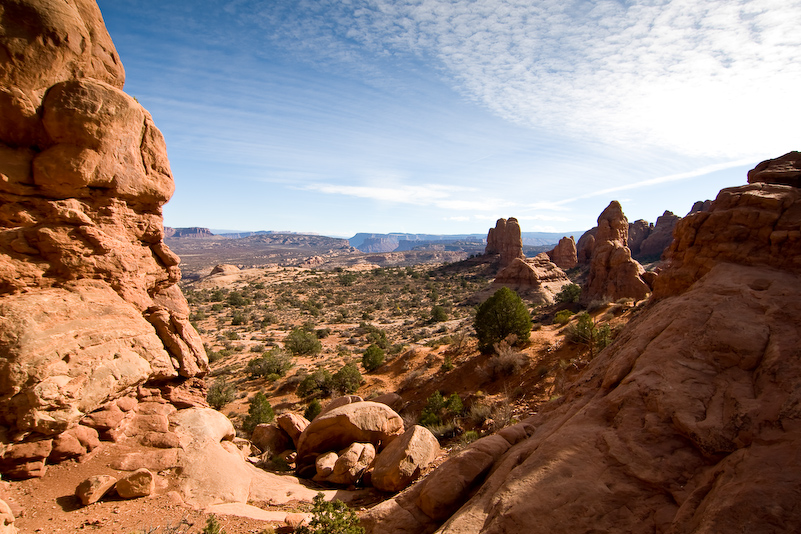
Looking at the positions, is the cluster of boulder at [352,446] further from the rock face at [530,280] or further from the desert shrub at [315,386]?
the rock face at [530,280]

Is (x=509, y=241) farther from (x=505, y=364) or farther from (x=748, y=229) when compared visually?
(x=748, y=229)

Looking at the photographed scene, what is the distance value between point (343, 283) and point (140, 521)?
6536 cm

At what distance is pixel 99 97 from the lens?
8.13m

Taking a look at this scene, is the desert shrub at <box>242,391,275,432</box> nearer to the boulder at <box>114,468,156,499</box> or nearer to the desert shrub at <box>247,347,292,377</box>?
the desert shrub at <box>247,347,292,377</box>

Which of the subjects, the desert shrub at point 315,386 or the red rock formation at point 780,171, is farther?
the desert shrub at point 315,386

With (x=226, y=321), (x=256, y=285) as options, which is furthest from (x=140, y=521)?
(x=256, y=285)

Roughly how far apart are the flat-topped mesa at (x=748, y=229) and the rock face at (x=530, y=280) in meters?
38.3

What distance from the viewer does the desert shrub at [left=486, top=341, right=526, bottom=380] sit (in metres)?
18.2

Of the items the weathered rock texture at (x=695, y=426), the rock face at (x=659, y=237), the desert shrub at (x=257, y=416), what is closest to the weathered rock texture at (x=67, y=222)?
the weathered rock texture at (x=695, y=426)

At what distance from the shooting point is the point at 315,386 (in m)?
21.5

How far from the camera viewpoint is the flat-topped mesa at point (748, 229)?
6305 mm

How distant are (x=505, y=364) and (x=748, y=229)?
12821 mm

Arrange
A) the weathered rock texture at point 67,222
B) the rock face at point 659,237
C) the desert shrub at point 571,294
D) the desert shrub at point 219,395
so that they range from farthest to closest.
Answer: the rock face at point 659,237 → the desert shrub at point 571,294 → the desert shrub at point 219,395 → the weathered rock texture at point 67,222

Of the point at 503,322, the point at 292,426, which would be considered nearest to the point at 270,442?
the point at 292,426
